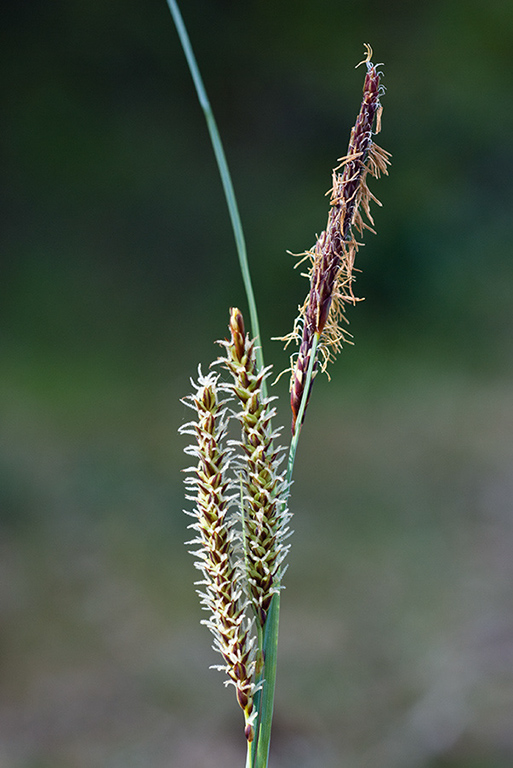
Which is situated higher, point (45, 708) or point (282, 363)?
point (282, 363)

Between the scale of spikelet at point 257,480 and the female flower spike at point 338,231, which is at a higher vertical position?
the female flower spike at point 338,231

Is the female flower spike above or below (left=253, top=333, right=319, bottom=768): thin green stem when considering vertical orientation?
above

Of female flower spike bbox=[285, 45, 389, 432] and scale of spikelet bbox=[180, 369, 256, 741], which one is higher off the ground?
female flower spike bbox=[285, 45, 389, 432]

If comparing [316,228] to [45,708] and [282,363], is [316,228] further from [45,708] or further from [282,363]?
[45,708]

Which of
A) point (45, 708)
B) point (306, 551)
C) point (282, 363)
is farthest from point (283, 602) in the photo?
point (282, 363)

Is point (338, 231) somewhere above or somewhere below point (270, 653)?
above
